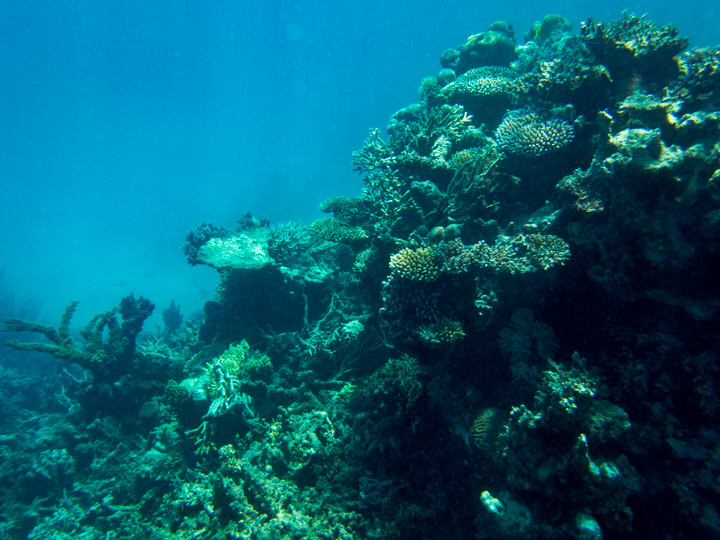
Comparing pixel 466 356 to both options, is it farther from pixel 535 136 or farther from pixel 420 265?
pixel 535 136

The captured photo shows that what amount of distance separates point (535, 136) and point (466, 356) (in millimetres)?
4377

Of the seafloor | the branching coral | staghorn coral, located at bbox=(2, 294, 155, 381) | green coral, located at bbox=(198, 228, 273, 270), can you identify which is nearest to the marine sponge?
the seafloor

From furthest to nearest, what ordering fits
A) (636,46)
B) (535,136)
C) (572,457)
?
1. (636,46)
2. (535,136)
3. (572,457)

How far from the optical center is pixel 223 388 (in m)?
6.16

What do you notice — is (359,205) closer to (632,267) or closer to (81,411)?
(632,267)

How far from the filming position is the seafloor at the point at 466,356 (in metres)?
3.30

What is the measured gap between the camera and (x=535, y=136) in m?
6.14

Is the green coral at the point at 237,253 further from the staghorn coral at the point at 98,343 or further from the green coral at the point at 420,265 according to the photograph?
the green coral at the point at 420,265

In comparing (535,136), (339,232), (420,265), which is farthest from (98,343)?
(535,136)

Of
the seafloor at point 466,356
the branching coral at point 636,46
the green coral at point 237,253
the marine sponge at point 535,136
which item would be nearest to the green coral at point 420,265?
the seafloor at point 466,356

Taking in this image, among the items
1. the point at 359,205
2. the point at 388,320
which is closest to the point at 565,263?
the point at 388,320

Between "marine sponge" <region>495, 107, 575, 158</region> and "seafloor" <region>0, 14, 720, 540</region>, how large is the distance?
41mm

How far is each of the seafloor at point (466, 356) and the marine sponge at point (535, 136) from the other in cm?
4

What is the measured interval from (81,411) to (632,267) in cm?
1248
